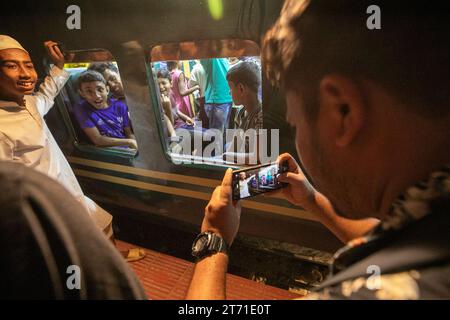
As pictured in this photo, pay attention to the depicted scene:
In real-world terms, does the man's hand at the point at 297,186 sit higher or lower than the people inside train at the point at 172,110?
lower

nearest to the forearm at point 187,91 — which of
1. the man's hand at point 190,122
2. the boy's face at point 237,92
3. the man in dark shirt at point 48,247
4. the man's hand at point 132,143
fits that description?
the man's hand at point 190,122

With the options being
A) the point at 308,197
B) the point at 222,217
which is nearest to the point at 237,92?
the point at 308,197

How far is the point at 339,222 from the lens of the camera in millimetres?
1529

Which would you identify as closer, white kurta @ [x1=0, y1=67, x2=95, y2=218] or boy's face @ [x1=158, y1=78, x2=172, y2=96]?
white kurta @ [x1=0, y1=67, x2=95, y2=218]

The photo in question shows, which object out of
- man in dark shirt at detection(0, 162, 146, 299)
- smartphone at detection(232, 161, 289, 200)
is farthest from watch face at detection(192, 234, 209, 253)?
man in dark shirt at detection(0, 162, 146, 299)

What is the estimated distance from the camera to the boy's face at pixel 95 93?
8.74 feet

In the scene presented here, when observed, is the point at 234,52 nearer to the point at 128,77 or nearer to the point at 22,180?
the point at 128,77

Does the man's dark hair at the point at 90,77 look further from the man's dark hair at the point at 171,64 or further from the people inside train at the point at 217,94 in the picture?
the people inside train at the point at 217,94

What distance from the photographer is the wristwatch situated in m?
1.17

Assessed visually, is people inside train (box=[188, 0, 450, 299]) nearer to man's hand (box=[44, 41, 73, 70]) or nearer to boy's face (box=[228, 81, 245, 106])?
boy's face (box=[228, 81, 245, 106])

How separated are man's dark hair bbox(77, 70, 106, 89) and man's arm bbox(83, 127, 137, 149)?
19.6 inches

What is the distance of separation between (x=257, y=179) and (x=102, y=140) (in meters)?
1.97

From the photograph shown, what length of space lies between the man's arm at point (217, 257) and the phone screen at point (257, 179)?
7 cm
